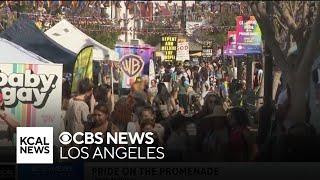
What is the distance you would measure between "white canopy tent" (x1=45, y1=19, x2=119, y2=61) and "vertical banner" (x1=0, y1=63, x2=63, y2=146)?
0.17 meters

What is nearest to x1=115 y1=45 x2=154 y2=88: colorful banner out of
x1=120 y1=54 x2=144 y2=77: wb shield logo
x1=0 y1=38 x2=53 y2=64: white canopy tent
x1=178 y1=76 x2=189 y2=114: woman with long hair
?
x1=120 y1=54 x2=144 y2=77: wb shield logo

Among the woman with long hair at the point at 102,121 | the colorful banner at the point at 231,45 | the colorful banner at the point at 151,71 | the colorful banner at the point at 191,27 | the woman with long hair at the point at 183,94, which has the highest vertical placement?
the colorful banner at the point at 191,27

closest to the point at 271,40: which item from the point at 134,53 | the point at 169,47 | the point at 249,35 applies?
the point at 249,35

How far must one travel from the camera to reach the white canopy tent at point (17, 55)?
4207 millimetres

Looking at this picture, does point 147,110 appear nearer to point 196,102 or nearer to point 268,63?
point 196,102

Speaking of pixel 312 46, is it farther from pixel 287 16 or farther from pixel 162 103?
pixel 162 103

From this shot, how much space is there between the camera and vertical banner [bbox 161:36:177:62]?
425 centimetres

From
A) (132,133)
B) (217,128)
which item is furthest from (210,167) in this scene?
(132,133)

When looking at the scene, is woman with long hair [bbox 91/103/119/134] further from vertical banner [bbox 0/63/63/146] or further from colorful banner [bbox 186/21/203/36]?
colorful banner [bbox 186/21/203/36]

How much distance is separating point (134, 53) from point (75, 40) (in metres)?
0.43

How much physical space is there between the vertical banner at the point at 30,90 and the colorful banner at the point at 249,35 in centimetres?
130

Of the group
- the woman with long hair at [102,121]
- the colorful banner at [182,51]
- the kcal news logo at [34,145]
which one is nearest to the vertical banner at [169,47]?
the colorful banner at [182,51]

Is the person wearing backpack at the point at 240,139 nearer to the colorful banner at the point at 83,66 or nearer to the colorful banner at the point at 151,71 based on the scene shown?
the colorful banner at the point at 151,71

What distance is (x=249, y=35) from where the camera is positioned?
430 centimetres
